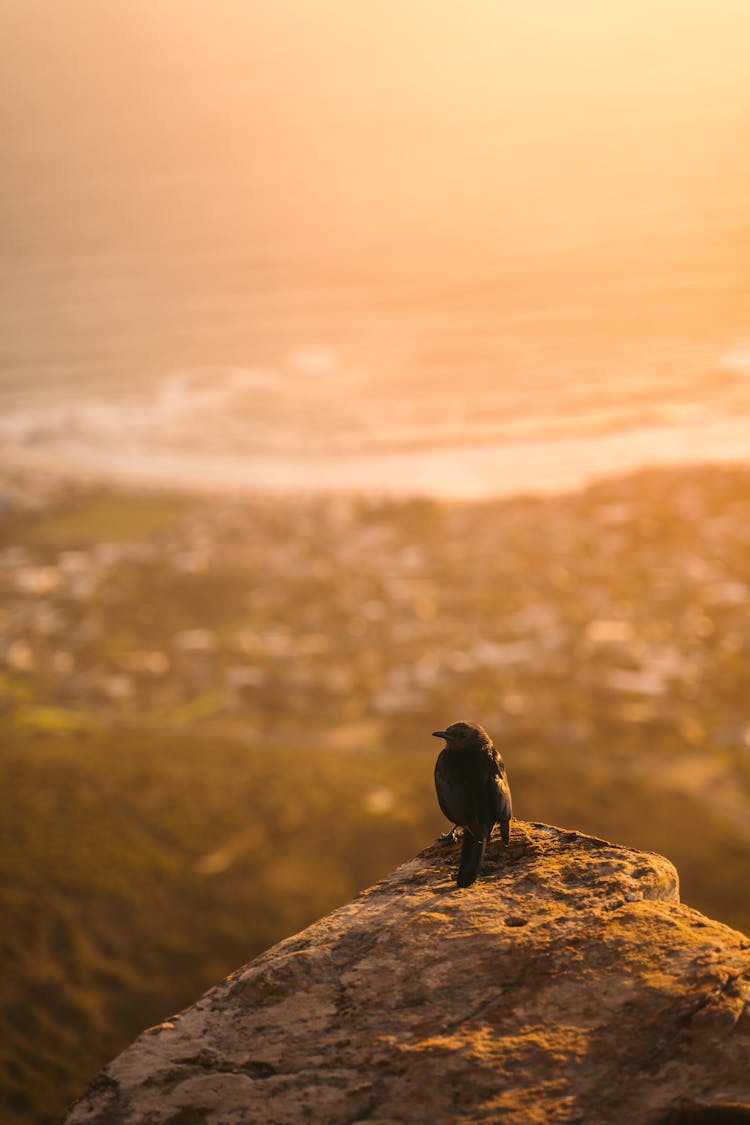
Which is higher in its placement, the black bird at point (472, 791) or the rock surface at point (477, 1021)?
the black bird at point (472, 791)

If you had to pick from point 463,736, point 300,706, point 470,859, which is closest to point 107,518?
point 300,706

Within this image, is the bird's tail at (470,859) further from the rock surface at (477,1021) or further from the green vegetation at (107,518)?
the green vegetation at (107,518)

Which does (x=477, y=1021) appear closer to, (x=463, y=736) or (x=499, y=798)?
(x=499, y=798)

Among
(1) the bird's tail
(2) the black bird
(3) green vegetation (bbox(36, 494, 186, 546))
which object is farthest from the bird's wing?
(3) green vegetation (bbox(36, 494, 186, 546))

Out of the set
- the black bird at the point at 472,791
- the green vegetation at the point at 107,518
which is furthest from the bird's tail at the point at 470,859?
the green vegetation at the point at 107,518

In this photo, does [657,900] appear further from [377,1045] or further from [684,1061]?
[377,1045]

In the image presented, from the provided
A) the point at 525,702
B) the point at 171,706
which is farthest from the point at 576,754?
the point at 171,706

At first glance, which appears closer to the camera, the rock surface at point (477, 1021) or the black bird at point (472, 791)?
the rock surface at point (477, 1021)

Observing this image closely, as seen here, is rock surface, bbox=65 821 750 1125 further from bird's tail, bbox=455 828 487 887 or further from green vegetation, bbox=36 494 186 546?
green vegetation, bbox=36 494 186 546
